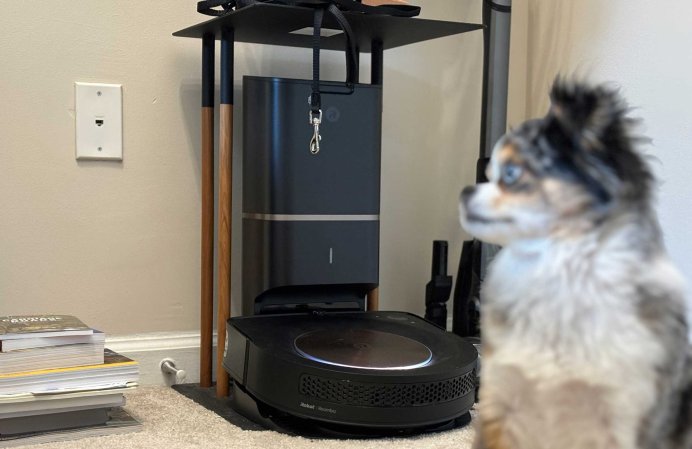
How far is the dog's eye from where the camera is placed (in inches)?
13.2

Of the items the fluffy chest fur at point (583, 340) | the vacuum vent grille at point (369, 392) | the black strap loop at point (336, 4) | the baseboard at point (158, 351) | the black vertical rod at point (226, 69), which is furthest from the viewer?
the baseboard at point (158, 351)

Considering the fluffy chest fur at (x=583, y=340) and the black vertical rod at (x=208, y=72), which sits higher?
the black vertical rod at (x=208, y=72)

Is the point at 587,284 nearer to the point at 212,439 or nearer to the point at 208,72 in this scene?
the point at 212,439

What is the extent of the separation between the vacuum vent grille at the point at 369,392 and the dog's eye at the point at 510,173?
0.72 metres

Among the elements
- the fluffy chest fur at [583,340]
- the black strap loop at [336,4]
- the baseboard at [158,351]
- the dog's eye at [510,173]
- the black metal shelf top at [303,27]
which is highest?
the black strap loop at [336,4]

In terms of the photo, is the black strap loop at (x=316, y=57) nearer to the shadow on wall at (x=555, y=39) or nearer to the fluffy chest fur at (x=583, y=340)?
the shadow on wall at (x=555, y=39)

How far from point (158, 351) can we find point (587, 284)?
1.21 meters

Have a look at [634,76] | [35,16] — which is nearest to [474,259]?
[634,76]

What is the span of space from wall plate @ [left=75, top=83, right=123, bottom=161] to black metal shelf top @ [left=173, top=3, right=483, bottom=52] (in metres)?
0.17

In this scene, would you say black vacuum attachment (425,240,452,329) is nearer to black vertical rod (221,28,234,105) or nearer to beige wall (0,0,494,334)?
beige wall (0,0,494,334)

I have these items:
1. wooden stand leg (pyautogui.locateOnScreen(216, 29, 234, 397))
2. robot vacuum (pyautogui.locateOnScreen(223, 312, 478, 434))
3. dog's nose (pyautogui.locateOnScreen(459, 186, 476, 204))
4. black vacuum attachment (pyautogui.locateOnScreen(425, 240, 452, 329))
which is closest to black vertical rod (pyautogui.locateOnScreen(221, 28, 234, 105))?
wooden stand leg (pyautogui.locateOnScreen(216, 29, 234, 397))

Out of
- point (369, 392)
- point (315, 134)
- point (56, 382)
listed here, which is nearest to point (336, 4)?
point (315, 134)

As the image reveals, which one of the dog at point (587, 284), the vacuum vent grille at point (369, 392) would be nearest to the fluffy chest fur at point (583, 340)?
the dog at point (587, 284)

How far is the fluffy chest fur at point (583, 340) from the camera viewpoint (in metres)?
0.32
